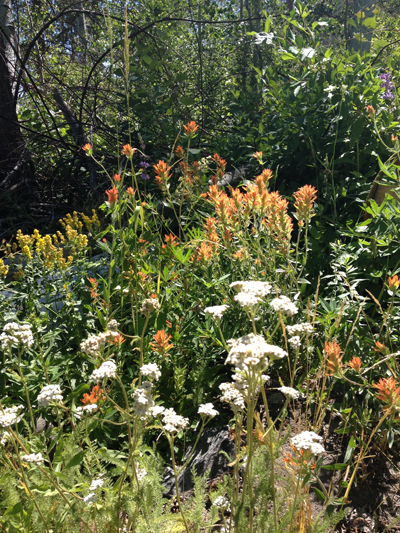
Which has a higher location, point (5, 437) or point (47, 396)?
point (47, 396)

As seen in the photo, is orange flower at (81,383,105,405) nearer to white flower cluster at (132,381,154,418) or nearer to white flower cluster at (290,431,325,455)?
white flower cluster at (132,381,154,418)

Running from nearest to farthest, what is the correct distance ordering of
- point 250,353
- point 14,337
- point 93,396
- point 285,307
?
1. point 250,353
2. point 285,307
3. point 14,337
4. point 93,396

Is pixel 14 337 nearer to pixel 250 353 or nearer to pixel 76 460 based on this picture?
pixel 76 460

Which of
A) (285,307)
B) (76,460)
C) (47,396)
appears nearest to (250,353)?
(285,307)

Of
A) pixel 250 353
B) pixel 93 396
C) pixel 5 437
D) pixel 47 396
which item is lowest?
pixel 93 396

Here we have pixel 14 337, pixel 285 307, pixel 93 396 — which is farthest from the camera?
pixel 93 396

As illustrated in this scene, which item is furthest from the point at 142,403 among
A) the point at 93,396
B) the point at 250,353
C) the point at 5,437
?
the point at 93,396

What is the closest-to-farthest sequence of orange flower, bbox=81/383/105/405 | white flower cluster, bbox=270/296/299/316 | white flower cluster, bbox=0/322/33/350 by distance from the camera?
white flower cluster, bbox=270/296/299/316 → white flower cluster, bbox=0/322/33/350 → orange flower, bbox=81/383/105/405

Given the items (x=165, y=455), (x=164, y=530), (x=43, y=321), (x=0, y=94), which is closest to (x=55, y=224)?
(x=0, y=94)

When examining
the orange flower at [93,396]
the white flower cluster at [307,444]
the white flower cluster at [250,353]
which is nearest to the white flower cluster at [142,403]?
the white flower cluster at [250,353]

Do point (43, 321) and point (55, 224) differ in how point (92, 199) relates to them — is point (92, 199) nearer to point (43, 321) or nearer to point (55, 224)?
point (55, 224)

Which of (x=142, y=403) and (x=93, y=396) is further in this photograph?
(x=93, y=396)

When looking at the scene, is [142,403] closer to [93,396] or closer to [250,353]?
[250,353]

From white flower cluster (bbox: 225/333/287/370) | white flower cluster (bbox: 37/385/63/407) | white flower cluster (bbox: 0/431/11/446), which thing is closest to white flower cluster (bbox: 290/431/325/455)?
white flower cluster (bbox: 225/333/287/370)
